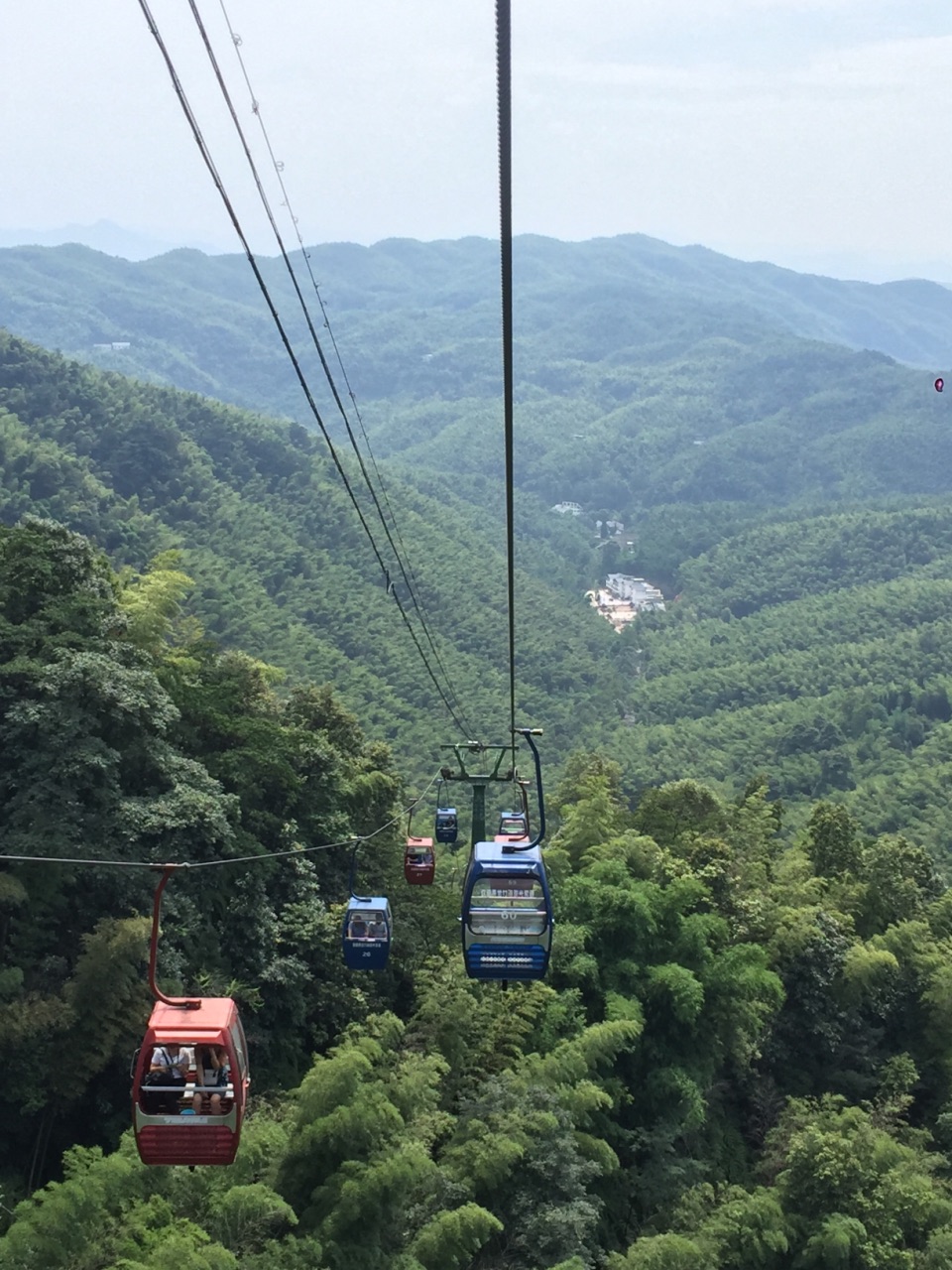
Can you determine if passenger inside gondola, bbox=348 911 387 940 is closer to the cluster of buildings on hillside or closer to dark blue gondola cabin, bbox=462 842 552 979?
dark blue gondola cabin, bbox=462 842 552 979

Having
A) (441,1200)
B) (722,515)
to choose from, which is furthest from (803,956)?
(722,515)

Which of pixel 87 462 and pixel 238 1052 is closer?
pixel 238 1052

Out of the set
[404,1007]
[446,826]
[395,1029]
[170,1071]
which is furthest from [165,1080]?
[446,826]

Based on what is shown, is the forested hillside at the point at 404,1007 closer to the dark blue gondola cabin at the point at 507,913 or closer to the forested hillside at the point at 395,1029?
the forested hillside at the point at 395,1029

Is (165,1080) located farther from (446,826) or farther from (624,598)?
(624,598)

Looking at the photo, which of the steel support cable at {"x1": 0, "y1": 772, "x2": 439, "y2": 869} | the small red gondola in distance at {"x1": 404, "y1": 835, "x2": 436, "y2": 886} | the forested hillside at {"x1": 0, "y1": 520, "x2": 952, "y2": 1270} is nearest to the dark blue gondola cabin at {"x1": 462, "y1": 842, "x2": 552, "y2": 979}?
the steel support cable at {"x1": 0, "y1": 772, "x2": 439, "y2": 869}

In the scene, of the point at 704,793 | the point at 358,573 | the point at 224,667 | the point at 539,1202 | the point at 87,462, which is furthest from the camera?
the point at 358,573

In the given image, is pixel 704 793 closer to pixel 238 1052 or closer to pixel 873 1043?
pixel 873 1043
